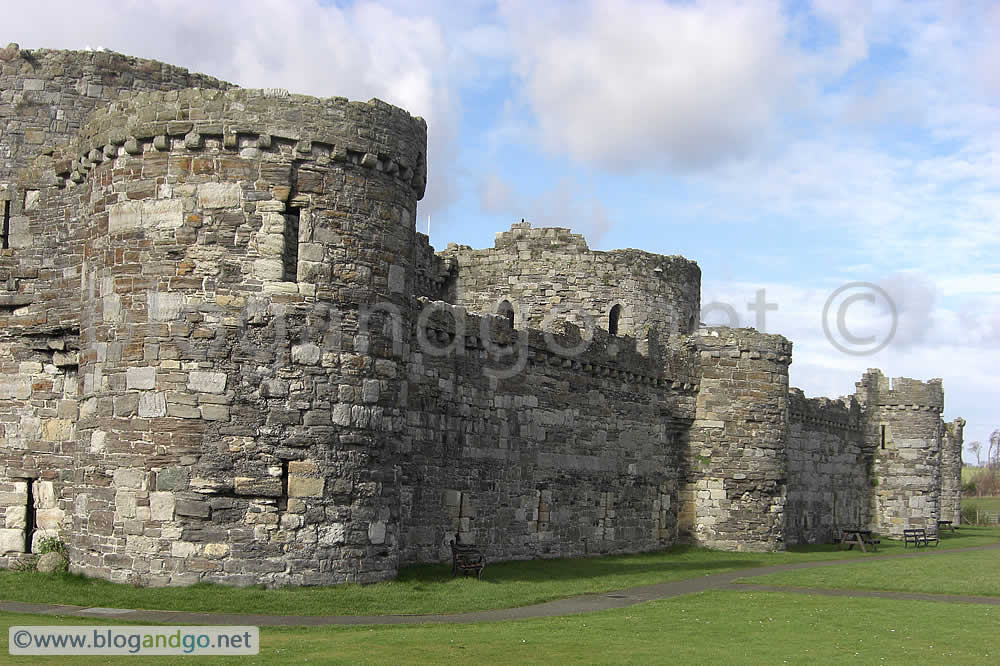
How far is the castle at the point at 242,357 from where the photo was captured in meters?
17.3

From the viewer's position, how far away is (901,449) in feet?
155

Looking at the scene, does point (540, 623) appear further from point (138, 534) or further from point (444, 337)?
point (444, 337)

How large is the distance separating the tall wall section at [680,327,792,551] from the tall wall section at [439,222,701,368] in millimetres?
3596

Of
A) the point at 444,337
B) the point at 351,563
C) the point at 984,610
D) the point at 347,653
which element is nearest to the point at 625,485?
the point at 444,337

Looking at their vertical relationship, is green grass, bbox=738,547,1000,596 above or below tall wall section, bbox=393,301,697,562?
below

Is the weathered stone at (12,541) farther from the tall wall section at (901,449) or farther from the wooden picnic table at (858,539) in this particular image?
the tall wall section at (901,449)

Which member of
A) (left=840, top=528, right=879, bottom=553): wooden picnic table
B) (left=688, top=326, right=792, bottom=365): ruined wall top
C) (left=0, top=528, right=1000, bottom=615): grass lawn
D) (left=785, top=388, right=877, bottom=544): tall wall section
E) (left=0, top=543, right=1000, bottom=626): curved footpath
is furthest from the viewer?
(left=785, top=388, right=877, bottom=544): tall wall section

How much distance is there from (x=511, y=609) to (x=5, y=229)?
11.2 metres

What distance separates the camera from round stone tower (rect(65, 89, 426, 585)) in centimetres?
1716

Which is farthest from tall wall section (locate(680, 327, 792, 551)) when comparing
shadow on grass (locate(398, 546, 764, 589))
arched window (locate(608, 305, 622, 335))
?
arched window (locate(608, 305, 622, 335))

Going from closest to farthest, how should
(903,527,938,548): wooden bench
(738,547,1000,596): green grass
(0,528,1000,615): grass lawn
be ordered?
(0,528,1000,615): grass lawn < (738,547,1000,596): green grass < (903,527,938,548): wooden bench

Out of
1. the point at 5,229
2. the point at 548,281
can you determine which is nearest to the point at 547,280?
the point at 548,281

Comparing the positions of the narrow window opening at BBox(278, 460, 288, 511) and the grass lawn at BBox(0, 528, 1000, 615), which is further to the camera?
the narrow window opening at BBox(278, 460, 288, 511)

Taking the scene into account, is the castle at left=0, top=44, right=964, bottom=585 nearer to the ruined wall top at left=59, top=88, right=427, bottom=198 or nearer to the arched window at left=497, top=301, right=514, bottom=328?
the ruined wall top at left=59, top=88, right=427, bottom=198
